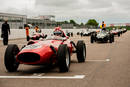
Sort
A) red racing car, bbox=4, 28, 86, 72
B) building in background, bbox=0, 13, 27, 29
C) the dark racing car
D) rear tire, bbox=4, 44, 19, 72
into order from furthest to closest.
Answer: building in background, bbox=0, 13, 27, 29 < the dark racing car < rear tire, bbox=4, 44, 19, 72 < red racing car, bbox=4, 28, 86, 72

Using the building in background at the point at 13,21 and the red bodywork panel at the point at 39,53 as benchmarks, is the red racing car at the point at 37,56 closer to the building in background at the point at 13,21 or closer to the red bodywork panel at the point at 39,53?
the red bodywork panel at the point at 39,53

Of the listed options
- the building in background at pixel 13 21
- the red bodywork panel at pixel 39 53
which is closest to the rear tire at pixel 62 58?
the red bodywork panel at pixel 39 53

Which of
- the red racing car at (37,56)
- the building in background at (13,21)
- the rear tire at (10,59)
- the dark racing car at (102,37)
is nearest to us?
the red racing car at (37,56)

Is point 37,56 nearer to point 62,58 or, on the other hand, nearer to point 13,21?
point 62,58

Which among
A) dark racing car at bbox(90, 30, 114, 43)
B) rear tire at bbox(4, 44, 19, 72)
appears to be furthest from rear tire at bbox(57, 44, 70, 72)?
dark racing car at bbox(90, 30, 114, 43)

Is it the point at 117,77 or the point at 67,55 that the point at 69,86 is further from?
the point at 67,55

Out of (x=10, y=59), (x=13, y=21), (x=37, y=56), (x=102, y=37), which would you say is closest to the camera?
(x=37, y=56)

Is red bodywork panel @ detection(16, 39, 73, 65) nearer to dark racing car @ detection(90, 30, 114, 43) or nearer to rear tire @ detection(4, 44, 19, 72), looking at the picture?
rear tire @ detection(4, 44, 19, 72)

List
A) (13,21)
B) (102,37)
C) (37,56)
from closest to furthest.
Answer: (37,56)
(102,37)
(13,21)

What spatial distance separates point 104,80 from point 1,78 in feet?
8.01

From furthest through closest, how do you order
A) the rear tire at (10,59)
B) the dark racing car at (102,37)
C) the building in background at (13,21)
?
the building in background at (13,21)
the dark racing car at (102,37)
the rear tire at (10,59)

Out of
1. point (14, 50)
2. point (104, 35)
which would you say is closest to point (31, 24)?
point (104, 35)

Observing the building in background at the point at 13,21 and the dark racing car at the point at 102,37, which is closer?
the dark racing car at the point at 102,37

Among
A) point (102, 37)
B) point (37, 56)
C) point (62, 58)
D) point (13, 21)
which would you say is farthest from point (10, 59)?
point (13, 21)
